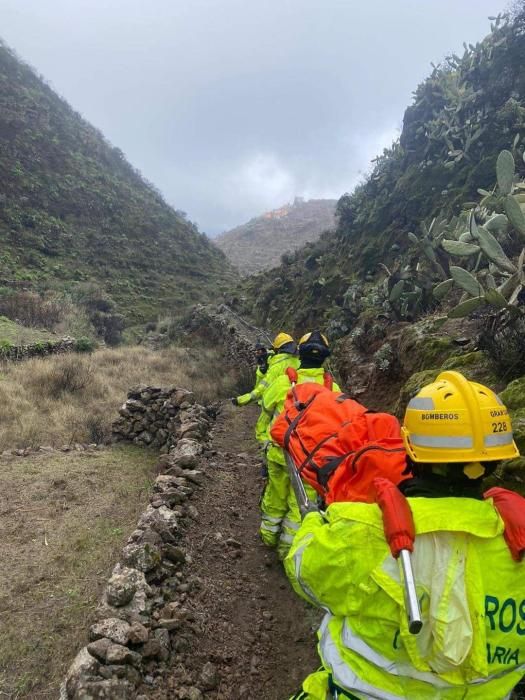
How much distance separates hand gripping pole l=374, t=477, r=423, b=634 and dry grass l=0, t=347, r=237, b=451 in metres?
7.62

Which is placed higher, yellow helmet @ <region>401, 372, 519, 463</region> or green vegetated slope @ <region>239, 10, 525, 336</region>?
green vegetated slope @ <region>239, 10, 525, 336</region>

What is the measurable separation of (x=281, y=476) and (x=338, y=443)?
1275 millimetres

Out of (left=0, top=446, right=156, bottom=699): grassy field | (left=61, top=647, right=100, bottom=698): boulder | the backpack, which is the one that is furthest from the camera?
(left=0, top=446, right=156, bottom=699): grassy field

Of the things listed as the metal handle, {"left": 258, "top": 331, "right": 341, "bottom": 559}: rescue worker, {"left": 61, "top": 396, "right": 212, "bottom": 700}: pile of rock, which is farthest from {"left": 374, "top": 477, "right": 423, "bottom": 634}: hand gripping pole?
{"left": 258, "top": 331, "right": 341, "bottom": 559}: rescue worker

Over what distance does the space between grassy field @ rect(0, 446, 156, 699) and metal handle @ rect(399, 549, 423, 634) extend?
2.70 metres

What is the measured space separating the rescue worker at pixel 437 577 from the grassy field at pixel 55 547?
238 cm

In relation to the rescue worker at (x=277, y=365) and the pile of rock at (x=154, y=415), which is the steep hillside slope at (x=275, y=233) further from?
the rescue worker at (x=277, y=365)

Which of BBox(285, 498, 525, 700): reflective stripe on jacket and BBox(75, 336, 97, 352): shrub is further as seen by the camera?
BBox(75, 336, 97, 352): shrub

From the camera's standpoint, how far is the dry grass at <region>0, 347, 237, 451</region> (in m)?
8.46

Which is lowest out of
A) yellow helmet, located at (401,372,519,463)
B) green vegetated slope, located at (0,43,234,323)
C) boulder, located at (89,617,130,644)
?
boulder, located at (89,617,130,644)

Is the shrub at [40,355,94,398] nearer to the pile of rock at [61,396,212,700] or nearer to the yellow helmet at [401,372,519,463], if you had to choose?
the pile of rock at [61,396,212,700]

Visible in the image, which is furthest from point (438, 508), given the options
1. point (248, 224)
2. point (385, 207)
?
point (248, 224)

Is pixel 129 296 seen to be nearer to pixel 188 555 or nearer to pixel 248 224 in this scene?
pixel 188 555

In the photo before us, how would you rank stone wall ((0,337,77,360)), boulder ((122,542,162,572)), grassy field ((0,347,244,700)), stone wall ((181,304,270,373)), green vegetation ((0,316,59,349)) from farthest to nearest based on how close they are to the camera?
stone wall ((181,304,270,373)) → green vegetation ((0,316,59,349)) → stone wall ((0,337,77,360)) → boulder ((122,542,162,572)) → grassy field ((0,347,244,700))
